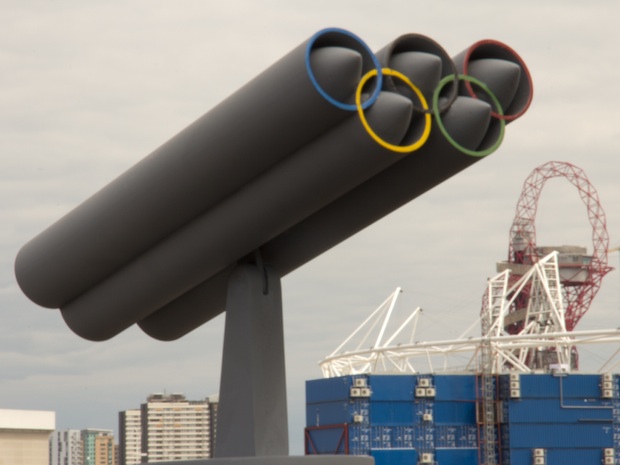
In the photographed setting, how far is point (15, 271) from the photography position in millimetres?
19438

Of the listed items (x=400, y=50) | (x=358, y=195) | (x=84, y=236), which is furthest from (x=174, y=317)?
(x=400, y=50)

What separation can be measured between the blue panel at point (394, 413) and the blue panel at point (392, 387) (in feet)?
1.53

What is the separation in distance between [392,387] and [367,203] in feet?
278

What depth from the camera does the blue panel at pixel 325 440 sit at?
9962 cm

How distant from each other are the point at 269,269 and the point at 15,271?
418 centimetres

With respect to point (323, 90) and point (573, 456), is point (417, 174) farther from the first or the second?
point (573, 456)

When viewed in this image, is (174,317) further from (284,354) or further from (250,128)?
(250,128)

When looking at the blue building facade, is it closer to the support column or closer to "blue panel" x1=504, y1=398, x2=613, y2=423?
"blue panel" x1=504, y1=398, x2=613, y2=423

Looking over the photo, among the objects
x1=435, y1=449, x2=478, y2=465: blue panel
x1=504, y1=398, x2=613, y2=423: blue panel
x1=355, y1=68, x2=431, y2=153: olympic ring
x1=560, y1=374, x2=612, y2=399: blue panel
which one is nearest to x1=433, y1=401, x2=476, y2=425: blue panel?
x1=435, y1=449, x2=478, y2=465: blue panel

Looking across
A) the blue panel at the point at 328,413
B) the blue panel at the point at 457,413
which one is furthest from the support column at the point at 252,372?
the blue panel at the point at 457,413

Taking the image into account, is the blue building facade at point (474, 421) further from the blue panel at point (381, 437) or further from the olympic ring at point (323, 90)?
the olympic ring at point (323, 90)

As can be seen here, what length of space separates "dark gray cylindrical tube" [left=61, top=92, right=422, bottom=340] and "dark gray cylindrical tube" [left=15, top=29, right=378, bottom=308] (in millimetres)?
160

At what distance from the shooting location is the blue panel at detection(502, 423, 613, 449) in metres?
98.7

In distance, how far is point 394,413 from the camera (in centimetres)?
10094
